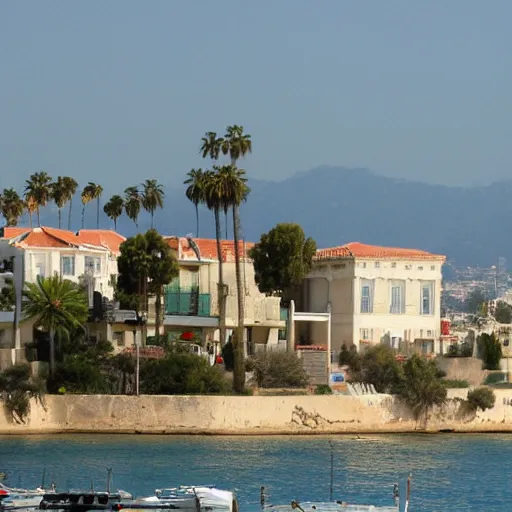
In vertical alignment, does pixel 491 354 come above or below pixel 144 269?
below

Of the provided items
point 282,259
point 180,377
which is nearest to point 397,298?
point 282,259

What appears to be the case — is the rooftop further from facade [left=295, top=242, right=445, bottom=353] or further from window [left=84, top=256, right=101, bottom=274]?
facade [left=295, top=242, right=445, bottom=353]

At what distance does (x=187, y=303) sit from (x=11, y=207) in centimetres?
3231

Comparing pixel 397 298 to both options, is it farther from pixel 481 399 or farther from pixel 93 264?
pixel 93 264

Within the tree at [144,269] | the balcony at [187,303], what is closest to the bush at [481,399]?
the tree at [144,269]

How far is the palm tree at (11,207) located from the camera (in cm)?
12531

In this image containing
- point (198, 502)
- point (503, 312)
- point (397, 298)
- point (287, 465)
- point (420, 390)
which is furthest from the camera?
point (503, 312)

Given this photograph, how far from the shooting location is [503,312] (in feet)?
416

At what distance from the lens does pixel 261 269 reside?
99438mm

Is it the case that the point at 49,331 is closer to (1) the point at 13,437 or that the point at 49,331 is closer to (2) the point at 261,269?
(1) the point at 13,437

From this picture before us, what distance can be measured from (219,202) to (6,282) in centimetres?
1762

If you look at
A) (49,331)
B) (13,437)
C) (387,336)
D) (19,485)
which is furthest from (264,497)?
(387,336)

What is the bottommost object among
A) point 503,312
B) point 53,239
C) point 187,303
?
point 187,303

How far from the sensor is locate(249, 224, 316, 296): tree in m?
98.2
